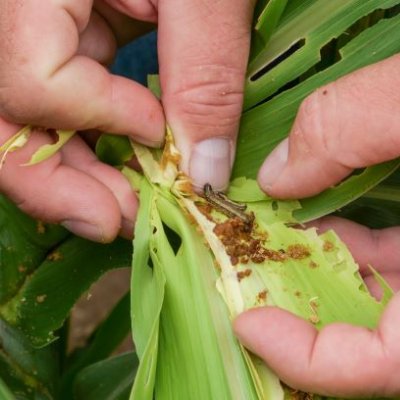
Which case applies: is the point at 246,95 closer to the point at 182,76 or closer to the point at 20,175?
the point at 182,76

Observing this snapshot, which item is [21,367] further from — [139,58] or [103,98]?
→ [139,58]

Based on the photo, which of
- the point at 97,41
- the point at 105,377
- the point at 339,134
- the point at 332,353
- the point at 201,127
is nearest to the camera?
the point at 332,353

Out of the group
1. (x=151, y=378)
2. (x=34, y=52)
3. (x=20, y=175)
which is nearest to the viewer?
(x=151, y=378)

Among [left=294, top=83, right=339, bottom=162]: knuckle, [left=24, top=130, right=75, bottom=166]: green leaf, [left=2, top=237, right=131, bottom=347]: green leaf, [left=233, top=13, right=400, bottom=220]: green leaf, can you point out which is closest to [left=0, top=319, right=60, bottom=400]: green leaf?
[left=2, top=237, right=131, bottom=347]: green leaf

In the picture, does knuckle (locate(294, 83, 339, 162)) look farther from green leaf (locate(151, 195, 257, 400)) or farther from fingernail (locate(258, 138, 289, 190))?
green leaf (locate(151, 195, 257, 400))

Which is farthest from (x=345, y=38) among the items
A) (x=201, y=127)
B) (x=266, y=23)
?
(x=201, y=127)

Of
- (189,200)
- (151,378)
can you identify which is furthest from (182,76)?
(151,378)
